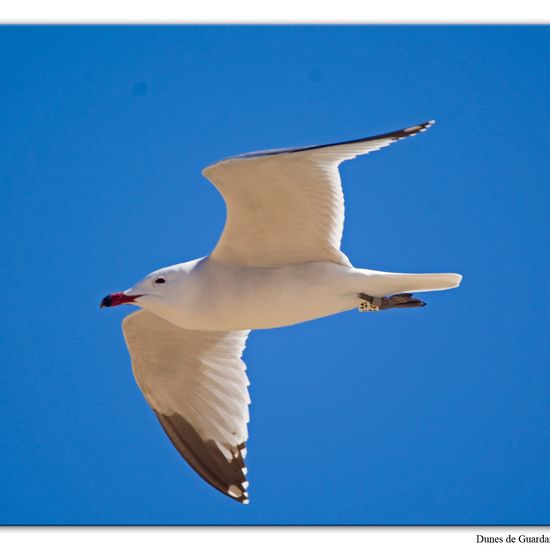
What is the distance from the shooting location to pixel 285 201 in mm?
5211

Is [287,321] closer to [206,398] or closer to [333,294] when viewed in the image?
[333,294]

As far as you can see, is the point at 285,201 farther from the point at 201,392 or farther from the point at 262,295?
the point at 201,392

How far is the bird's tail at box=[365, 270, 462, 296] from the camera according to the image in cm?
509

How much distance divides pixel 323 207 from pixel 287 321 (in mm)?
631

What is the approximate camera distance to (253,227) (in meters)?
5.34

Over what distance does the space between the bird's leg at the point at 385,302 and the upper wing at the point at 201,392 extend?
47.0 inches

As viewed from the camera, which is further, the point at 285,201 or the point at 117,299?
the point at 117,299

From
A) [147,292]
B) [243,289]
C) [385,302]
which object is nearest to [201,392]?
[147,292]

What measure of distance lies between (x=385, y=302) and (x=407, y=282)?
200 mm

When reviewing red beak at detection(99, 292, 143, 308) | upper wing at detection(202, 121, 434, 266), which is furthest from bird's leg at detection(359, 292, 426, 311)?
red beak at detection(99, 292, 143, 308)

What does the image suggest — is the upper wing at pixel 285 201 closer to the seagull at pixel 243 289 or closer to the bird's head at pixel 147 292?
the seagull at pixel 243 289

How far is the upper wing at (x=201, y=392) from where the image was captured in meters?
6.12

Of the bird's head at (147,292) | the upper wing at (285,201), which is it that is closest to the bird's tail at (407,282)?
the upper wing at (285,201)
